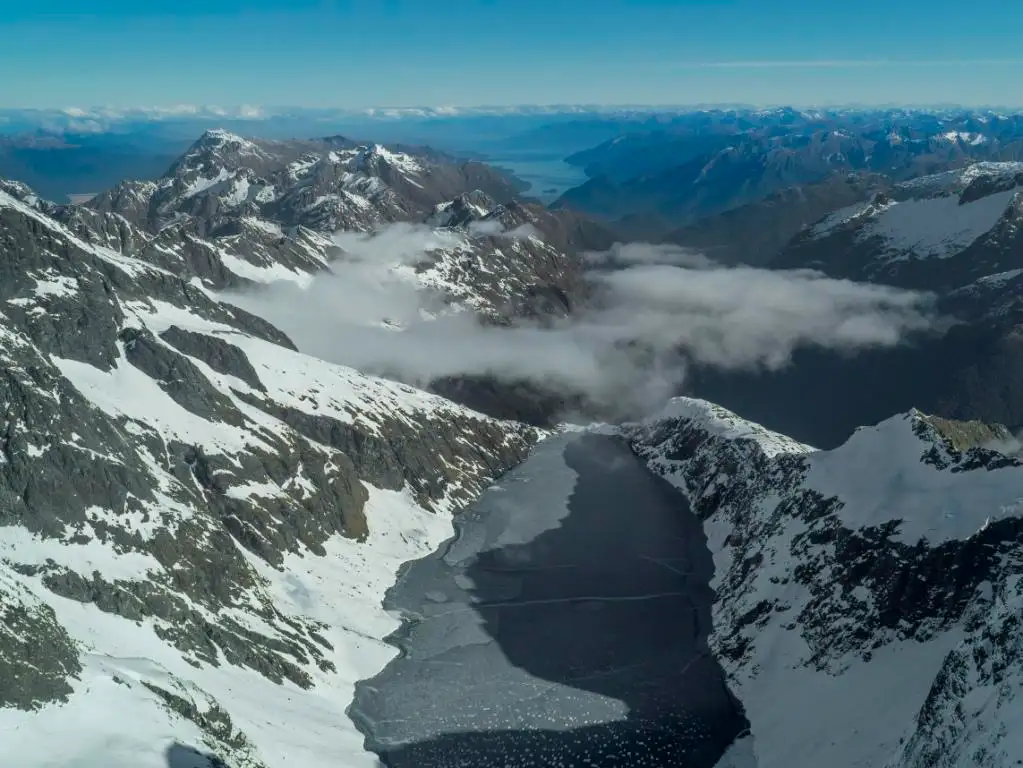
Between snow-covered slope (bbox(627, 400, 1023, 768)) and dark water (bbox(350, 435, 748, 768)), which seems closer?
snow-covered slope (bbox(627, 400, 1023, 768))

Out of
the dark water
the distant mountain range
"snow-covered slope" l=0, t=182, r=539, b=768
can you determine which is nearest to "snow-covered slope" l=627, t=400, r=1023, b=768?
the distant mountain range

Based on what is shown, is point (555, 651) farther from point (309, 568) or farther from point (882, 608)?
point (882, 608)

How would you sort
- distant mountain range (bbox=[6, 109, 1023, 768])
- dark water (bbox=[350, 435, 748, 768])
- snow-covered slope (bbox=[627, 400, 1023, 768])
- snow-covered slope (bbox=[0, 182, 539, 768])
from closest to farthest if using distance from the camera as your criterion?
1. snow-covered slope (bbox=[627, 400, 1023, 768])
2. distant mountain range (bbox=[6, 109, 1023, 768])
3. snow-covered slope (bbox=[0, 182, 539, 768])
4. dark water (bbox=[350, 435, 748, 768])

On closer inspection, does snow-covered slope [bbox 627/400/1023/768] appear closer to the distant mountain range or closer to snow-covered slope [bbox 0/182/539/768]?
the distant mountain range

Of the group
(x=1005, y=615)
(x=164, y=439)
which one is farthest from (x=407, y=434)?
(x=1005, y=615)

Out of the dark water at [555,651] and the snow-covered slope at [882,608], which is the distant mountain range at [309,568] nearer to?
the snow-covered slope at [882,608]

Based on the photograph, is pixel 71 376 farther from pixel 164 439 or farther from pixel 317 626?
pixel 317 626
